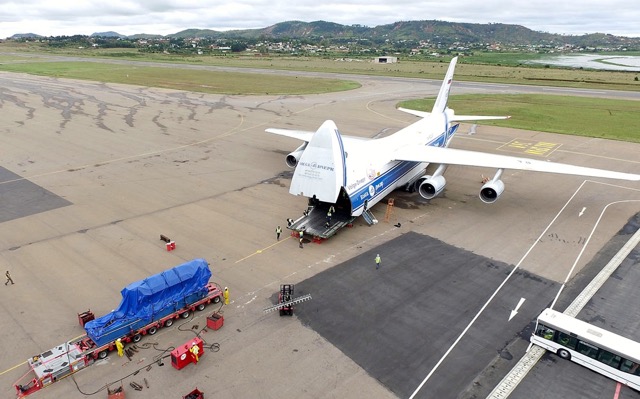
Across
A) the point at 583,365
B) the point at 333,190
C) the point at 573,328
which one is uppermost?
the point at 333,190

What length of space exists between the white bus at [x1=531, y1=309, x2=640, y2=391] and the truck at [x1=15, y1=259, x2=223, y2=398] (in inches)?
676

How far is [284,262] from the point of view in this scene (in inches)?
1093

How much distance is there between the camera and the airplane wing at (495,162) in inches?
1336

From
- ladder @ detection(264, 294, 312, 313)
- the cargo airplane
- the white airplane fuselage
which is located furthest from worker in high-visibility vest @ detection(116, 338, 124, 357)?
the white airplane fuselage

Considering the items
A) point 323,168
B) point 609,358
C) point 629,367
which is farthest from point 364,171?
point 629,367

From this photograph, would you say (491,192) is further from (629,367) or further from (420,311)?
(629,367)

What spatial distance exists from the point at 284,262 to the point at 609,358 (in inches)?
711

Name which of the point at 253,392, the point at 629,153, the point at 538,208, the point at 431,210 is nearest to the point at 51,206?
the point at 253,392

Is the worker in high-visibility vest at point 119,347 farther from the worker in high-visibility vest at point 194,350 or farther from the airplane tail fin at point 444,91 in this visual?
the airplane tail fin at point 444,91

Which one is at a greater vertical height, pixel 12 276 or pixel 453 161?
pixel 453 161

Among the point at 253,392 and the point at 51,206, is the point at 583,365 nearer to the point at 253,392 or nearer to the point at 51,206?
the point at 253,392

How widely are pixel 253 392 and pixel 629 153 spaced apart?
6041 cm

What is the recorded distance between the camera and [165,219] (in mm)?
33719

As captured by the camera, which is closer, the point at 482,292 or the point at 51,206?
the point at 482,292
